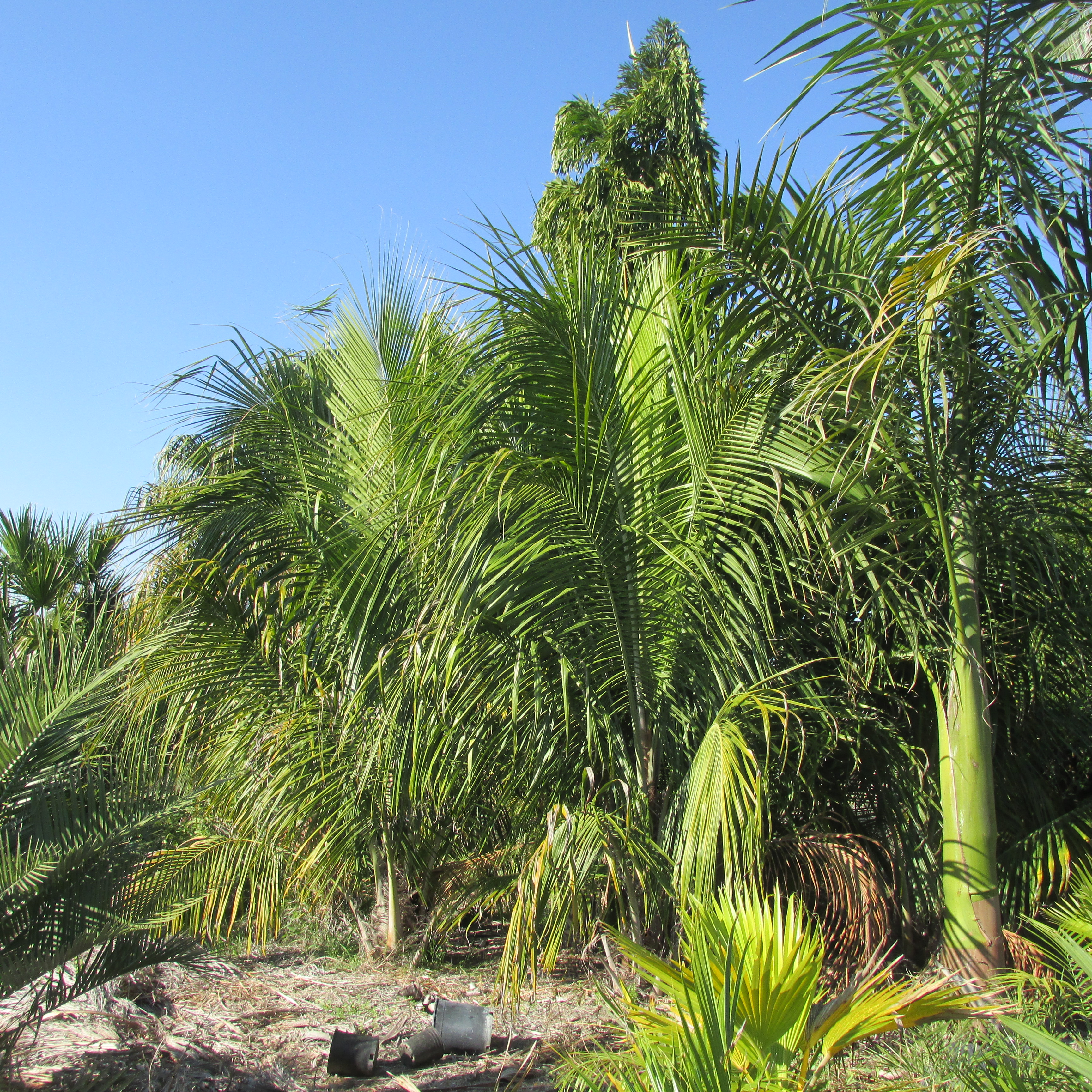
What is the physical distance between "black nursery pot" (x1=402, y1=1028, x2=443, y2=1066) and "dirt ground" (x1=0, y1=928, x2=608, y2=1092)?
0.04m

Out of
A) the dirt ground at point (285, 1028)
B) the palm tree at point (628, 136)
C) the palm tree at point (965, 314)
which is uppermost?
the palm tree at point (628, 136)

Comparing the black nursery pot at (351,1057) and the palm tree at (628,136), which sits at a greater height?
the palm tree at (628,136)

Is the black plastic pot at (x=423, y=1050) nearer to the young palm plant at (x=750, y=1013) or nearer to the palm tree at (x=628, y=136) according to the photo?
the young palm plant at (x=750, y=1013)

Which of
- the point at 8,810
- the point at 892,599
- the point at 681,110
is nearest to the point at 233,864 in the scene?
the point at 8,810

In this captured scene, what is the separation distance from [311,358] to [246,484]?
106 cm

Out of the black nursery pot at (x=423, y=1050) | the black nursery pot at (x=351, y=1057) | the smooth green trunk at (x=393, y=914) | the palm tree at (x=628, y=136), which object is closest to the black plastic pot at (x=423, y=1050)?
the black nursery pot at (x=423, y=1050)

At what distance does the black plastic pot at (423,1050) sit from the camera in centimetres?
370

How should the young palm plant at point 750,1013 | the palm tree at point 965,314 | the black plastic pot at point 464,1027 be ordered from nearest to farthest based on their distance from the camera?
the young palm plant at point 750,1013 → the palm tree at point 965,314 → the black plastic pot at point 464,1027

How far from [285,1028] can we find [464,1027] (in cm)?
98

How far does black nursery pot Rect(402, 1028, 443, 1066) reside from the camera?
3695 millimetres

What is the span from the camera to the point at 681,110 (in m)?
10.2

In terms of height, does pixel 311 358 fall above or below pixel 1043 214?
above

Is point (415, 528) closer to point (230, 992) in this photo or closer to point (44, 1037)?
point (44, 1037)

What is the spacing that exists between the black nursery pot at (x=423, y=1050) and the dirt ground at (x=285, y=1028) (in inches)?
1.8
